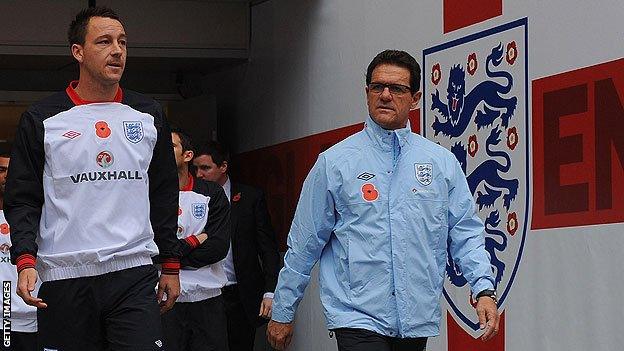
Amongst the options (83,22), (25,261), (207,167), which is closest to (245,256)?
(207,167)

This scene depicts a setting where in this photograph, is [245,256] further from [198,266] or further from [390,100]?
[390,100]

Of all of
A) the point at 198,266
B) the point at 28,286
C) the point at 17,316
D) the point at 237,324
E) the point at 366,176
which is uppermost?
the point at 366,176

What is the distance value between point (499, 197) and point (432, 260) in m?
2.37

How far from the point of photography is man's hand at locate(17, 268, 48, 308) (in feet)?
17.4

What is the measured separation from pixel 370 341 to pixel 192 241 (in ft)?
12.7

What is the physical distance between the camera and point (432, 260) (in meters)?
5.55

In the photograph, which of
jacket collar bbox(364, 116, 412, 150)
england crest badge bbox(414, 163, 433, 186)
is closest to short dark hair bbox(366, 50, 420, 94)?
jacket collar bbox(364, 116, 412, 150)

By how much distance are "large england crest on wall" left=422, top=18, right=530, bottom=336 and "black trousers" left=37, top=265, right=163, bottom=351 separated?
8.88ft

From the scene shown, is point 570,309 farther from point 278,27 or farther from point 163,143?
point 278,27

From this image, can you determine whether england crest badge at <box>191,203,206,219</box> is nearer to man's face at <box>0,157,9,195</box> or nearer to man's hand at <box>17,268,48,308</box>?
man's face at <box>0,157,9,195</box>

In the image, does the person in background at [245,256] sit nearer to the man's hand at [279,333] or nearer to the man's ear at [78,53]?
the man's ear at [78,53]

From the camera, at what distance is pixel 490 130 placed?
314 inches

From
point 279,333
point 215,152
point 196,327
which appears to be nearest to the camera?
point 279,333

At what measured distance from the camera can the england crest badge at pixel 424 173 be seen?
5574 mm
